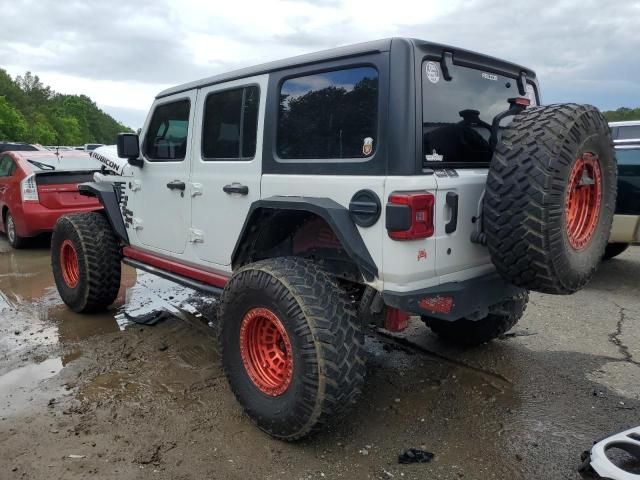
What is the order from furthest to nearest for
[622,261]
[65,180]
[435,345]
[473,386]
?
[65,180], [622,261], [435,345], [473,386]

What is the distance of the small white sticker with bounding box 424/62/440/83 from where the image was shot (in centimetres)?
268

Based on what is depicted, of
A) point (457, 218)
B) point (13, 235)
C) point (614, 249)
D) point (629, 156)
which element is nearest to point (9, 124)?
point (13, 235)

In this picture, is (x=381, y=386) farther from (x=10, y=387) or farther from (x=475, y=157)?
(x=10, y=387)

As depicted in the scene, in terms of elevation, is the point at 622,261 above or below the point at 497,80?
below

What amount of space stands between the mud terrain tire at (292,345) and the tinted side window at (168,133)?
154cm

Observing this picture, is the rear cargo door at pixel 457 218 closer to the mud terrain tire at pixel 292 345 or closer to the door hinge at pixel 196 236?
the mud terrain tire at pixel 292 345

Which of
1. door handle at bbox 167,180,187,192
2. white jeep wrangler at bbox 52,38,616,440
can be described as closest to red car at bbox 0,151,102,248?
door handle at bbox 167,180,187,192

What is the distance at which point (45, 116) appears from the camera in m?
78.8

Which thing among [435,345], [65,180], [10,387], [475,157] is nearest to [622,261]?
[435,345]

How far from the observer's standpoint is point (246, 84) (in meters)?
3.40

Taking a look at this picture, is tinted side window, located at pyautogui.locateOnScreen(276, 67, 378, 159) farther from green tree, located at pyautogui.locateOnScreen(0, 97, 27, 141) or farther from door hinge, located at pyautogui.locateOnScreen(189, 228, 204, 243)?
green tree, located at pyautogui.locateOnScreen(0, 97, 27, 141)

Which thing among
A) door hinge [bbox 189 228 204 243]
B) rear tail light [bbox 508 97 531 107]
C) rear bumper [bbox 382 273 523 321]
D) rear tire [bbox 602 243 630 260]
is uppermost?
rear tail light [bbox 508 97 531 107]

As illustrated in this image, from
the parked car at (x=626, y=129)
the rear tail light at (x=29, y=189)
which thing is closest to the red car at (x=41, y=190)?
the rear tail light at (x=29, y=189)

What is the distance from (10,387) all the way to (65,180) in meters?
5.14
